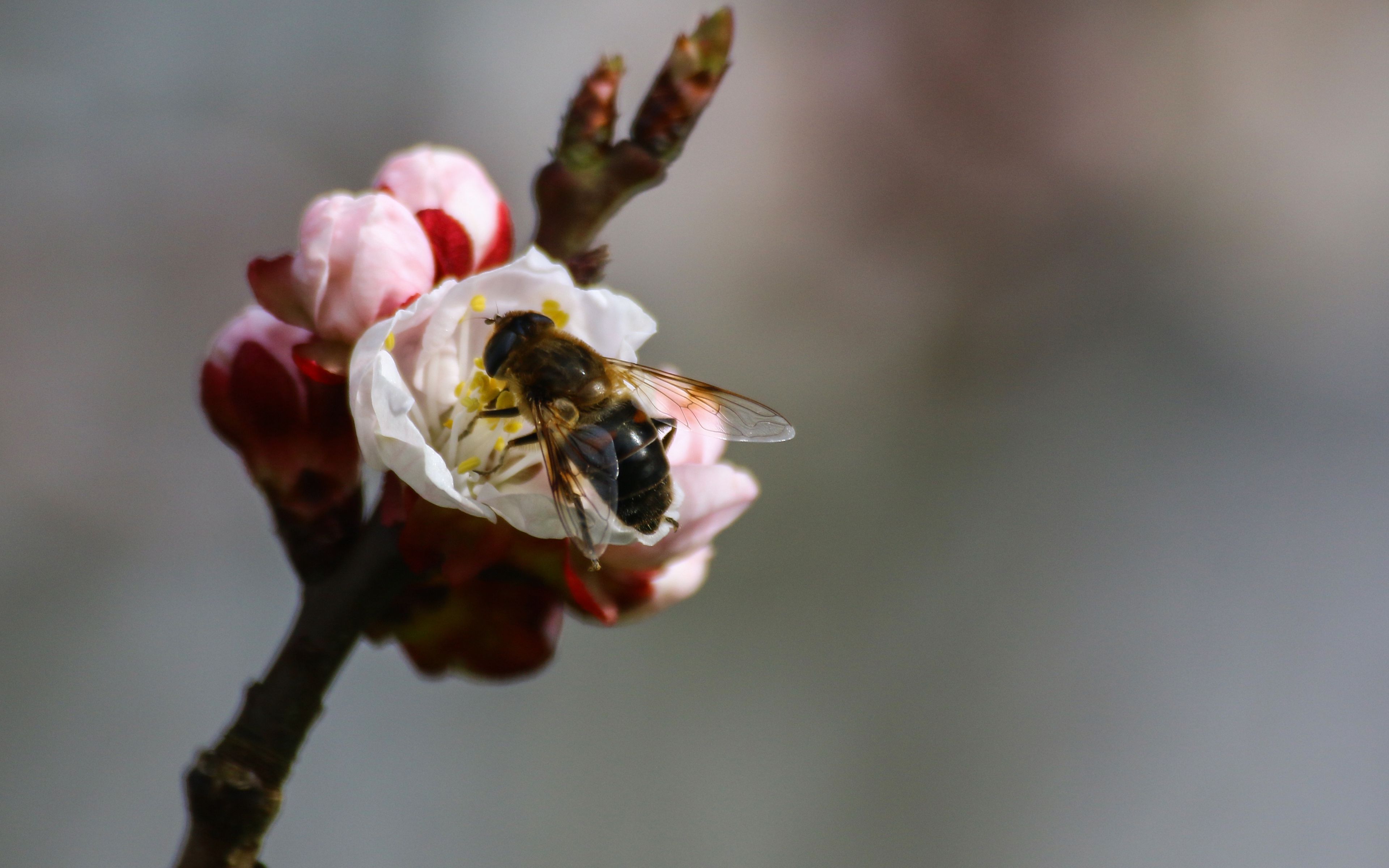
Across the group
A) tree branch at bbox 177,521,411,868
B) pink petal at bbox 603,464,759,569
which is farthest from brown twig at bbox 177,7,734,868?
pink petal at bbox 603,464,759,569

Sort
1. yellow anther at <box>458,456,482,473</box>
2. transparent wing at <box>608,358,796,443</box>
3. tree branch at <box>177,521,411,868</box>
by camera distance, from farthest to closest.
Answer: transparent wing at <box>608,358,796,443</box> < yellow anther at <box>458,456,482,473</box> < tree branch at <box>177,521,411,868</box>

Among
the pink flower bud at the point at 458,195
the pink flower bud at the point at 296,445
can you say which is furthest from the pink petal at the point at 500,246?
the pink flower bud at the point at 296,445

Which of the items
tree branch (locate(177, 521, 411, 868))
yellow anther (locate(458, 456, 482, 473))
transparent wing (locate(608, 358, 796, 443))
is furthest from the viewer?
transparent wing (locate(608, 358, 796, 443))

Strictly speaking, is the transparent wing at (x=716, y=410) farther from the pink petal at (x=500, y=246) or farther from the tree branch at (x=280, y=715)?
the tree branch at (x=280, y=715)

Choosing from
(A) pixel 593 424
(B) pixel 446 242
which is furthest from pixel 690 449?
(B) pixel 446 242

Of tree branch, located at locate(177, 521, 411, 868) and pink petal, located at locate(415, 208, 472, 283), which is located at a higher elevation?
pink petal, located at locate(415, 208, 472, 283)

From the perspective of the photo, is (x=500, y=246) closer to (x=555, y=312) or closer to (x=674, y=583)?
(x=555, y=312)

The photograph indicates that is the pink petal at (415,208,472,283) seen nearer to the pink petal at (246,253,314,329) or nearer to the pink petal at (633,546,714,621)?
the pink petal at (246,253,314,329)
